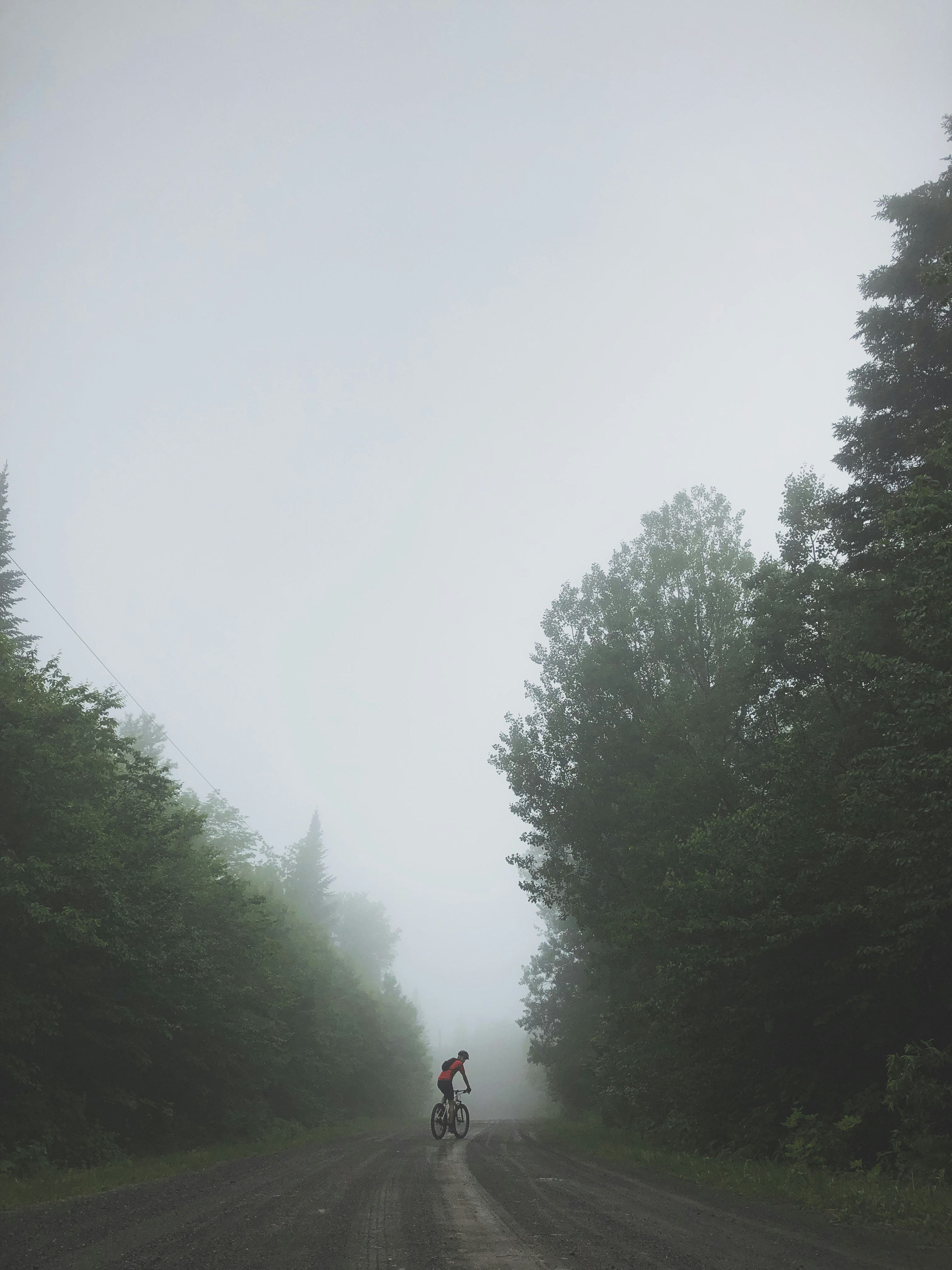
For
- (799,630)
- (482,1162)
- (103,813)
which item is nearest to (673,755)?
(799,630)

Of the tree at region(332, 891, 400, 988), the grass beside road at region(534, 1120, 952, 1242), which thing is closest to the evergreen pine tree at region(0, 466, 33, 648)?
the grass beside road at region(534, 1120, 952, 1242)

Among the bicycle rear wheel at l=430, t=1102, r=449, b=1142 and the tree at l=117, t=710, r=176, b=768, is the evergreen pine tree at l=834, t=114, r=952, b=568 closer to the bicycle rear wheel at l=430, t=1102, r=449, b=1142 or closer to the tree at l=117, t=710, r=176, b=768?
the bicycle rear wheel at l=430, t=1102, r=449, b=1142

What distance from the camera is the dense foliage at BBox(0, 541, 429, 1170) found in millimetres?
11883

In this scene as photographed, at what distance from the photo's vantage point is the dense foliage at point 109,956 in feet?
39.0

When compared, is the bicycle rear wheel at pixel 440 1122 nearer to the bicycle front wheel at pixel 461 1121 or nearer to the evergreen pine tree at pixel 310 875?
the bicycle front wheel at pixel 461 1121

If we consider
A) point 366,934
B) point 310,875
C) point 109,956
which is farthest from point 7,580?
point 366,934

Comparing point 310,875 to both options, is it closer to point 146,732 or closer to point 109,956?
point 146,732

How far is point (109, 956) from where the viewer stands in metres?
13.4

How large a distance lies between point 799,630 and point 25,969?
668 inches

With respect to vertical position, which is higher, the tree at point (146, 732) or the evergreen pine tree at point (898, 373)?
the tree at point (146, 732)

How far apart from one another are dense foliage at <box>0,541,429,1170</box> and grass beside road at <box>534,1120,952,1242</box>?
9502 millimetres

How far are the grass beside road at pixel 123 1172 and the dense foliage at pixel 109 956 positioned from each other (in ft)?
1.73

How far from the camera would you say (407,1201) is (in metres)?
8.62

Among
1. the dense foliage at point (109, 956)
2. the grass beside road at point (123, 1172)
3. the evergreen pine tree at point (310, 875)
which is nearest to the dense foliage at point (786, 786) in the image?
the grass beside road at point (123, 1172)
